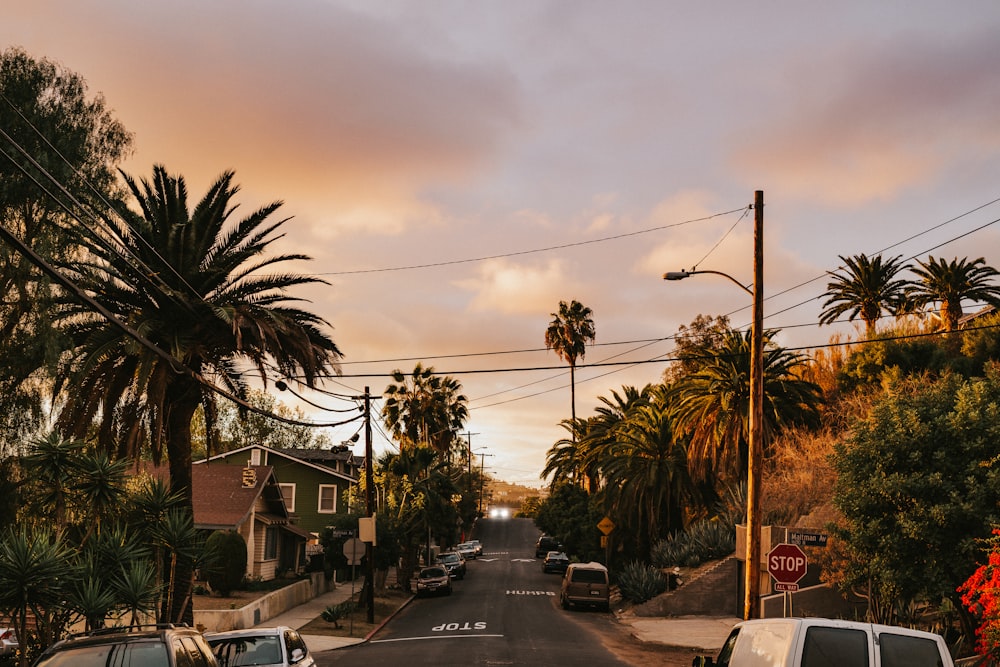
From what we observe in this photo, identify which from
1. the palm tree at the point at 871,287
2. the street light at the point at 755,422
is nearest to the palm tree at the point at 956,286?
the palm tree at the point at 871,287

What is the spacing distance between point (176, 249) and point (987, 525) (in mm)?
20486

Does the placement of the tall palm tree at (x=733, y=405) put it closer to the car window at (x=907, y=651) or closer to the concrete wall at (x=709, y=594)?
the concrete wall at (x=709, y=594)

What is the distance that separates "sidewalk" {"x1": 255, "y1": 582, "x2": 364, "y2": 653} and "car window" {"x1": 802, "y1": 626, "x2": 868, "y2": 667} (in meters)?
21.0

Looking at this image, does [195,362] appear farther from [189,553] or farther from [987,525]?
[987,525]

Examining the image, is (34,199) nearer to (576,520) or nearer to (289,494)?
(289,494)

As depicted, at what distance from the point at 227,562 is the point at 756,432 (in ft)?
83.3

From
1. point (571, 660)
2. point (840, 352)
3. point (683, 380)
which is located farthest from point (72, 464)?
point (840, 352)

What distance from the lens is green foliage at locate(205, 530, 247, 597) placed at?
39.6 m

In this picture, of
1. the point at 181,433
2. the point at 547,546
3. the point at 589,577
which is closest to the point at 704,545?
the point at 589,577

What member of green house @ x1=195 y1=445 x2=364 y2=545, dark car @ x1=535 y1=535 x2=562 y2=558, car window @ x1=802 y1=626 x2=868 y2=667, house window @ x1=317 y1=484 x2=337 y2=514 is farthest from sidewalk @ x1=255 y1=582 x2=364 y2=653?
dark car @ x1=535 y1=535 x2=562 y2=558

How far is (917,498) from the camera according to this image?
2058 centimetres

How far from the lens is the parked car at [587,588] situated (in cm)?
4334

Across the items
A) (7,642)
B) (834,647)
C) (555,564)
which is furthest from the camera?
(555,564)

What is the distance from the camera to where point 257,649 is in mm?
16156
